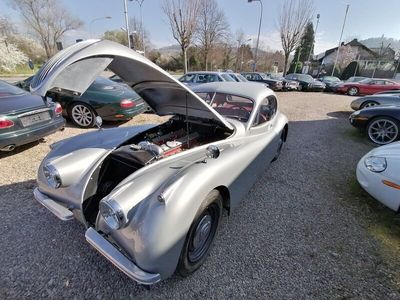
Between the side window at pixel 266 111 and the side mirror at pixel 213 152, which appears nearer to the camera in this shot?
the side mirror at pixel 213 152

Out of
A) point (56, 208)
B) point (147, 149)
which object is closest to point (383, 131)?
point (147, 149)

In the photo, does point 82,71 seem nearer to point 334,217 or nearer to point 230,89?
point 230,89

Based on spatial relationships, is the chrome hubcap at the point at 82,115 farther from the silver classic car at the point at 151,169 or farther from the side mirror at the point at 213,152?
the side mirror at the point at 213,152

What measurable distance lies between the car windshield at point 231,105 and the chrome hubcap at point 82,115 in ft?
→ 12.7

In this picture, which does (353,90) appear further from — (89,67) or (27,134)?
(27,134)

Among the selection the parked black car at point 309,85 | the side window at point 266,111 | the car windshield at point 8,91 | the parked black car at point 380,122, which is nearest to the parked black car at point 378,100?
the parked black car at point 380,122

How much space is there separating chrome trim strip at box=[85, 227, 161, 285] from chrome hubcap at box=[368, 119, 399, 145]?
6.43 meters

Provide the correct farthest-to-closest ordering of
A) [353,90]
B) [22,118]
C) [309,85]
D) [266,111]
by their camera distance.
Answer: [309,85]
[353,90]
[22,118]
[266,111]

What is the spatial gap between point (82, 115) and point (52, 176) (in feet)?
14.2

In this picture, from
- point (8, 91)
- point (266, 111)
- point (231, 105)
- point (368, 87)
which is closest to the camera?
point (231, 105)

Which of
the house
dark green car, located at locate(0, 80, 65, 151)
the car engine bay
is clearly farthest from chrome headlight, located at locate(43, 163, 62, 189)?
the house

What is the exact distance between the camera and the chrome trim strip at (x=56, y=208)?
6.30 ft

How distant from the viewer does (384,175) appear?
2658 mm

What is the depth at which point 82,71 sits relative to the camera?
5.34 feet
